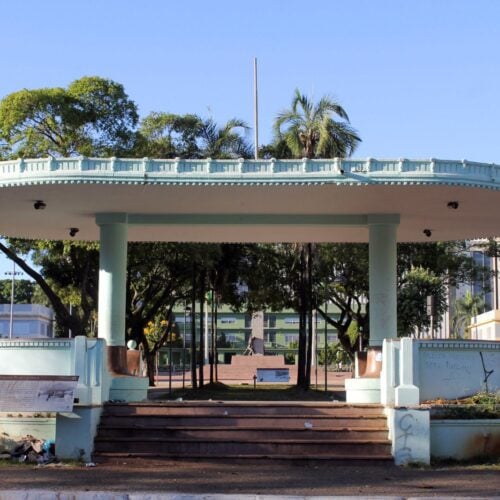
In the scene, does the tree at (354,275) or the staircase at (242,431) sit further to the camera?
the tree at (354,275)

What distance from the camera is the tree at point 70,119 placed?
3102cm

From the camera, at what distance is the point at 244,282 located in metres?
42.4

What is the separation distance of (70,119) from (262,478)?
68.0ft

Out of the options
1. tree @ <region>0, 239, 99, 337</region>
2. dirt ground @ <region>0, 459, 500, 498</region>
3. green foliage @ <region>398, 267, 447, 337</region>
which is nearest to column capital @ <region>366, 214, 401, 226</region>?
dirt ground @ <region>0, 459, 500, 498</region>

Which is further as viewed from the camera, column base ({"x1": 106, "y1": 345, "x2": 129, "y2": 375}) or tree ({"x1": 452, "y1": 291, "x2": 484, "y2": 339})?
tree ({"x1": 452, "y1": 291, "x2": 484, "y2": 339})

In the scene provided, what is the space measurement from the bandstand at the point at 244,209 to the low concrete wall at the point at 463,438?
0.70 meters

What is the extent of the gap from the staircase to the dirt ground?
1.05ft

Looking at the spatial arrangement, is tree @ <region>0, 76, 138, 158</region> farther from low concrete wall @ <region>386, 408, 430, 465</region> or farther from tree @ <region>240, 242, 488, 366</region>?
low concrete wall @ <region>386, 408, 430, 465</region>

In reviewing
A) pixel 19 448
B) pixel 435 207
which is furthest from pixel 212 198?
pixel 19 448

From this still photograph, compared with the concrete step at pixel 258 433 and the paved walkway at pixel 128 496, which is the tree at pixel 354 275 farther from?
the paved walkway at pixel 128 496

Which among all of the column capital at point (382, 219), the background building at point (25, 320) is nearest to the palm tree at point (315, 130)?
the column capital at point (382, 219)

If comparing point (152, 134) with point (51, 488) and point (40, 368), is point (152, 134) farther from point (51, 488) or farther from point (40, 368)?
point (51, 488)

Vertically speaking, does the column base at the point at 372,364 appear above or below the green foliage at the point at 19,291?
below

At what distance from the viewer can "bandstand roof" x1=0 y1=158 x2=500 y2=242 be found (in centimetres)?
1569
